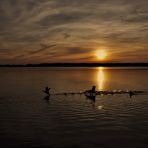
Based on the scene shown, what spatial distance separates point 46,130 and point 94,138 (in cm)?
493

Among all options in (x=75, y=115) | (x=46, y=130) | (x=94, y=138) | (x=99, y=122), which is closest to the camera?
(x=94, y=138)

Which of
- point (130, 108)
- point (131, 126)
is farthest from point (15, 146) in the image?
point (130, 108)

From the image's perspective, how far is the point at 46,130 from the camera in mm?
26906

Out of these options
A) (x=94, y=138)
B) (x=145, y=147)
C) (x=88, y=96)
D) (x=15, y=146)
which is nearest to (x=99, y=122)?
(x=94, y=138)

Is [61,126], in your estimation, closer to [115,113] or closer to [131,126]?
[131,126]

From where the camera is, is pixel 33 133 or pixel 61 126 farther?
pixel 61 126

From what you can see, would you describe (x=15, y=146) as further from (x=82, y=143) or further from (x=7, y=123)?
(x=7, y=123)

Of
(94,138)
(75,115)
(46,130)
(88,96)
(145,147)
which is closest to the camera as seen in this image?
(145,147)

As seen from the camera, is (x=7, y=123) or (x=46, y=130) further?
(x=7, y=123)

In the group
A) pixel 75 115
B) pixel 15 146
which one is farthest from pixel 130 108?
pixel 15 146

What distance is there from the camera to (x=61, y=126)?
28.8 m

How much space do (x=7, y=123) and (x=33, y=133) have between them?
210 inches

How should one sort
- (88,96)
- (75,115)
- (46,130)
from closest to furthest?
(46,130) → (75,115) → (88,96)

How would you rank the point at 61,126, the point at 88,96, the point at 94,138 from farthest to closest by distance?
the point at 88,96, the point at 61,126, the point at 94,138
